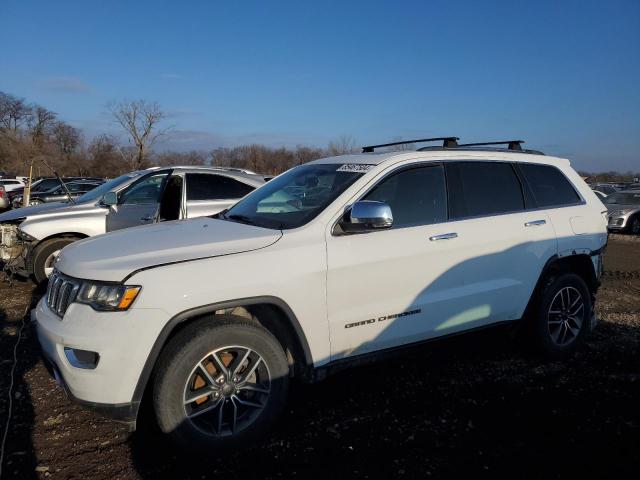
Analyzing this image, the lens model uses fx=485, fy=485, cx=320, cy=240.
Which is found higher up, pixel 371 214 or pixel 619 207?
pixel 371 214

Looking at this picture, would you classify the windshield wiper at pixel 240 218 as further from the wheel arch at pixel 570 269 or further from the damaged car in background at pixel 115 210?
the damaged car in background at pixel 115 210

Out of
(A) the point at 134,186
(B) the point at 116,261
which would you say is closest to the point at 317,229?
(B) the point at 116,261

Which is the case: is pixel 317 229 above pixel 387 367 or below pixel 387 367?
above

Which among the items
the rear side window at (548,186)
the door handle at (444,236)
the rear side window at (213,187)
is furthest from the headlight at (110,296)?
the rear side window at (213,187)

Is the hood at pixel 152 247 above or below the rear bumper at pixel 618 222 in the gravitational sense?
above

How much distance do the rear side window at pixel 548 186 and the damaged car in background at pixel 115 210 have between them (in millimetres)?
4126

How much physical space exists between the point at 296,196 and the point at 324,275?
0.94m

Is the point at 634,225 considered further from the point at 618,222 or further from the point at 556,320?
the point at 556,320

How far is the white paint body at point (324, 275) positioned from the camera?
2611 millimetres

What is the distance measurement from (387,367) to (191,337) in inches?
82.5

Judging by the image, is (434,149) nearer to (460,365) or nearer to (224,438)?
(460,365)

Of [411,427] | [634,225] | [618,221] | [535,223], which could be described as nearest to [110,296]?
[411,427]

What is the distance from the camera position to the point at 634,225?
16.0m

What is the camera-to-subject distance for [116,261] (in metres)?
2.75
